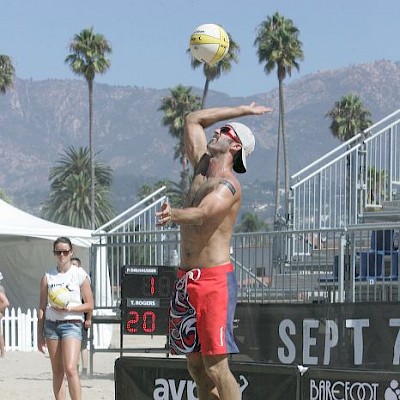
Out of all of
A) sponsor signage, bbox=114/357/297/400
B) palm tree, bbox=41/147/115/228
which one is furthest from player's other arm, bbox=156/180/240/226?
palm tree, bbox=41/147/115/228

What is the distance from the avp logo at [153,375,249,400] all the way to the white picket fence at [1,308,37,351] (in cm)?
1427

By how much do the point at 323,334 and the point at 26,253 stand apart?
48.6 ft

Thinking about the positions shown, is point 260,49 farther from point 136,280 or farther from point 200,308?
point 200,308

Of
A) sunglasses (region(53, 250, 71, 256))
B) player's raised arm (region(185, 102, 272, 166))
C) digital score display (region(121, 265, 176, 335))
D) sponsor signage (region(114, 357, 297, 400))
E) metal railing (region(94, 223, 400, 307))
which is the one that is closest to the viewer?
player's raised arm (region(185, 102, 272, 166))

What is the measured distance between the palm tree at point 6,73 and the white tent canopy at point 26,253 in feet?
119

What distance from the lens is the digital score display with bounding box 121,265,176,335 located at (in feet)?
44.4

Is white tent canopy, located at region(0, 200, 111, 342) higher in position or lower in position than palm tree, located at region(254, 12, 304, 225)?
lower

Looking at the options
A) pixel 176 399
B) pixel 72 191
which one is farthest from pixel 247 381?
pixel 72 191

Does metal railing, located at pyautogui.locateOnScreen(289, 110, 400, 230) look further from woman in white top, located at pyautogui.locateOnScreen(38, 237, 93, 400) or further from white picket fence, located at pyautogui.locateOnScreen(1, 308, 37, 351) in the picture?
white picket fence, located at pyautogui.locateOnScreen(1, 308, 37, 351)

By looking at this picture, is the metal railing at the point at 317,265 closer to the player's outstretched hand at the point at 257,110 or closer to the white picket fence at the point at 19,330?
the player's outstretched hand at the point at 257,110

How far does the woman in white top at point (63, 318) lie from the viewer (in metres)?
10.0

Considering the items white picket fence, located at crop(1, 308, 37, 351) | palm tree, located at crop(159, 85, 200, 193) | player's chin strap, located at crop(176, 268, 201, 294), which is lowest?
white picket fence, located at crop(1, 308, 37, 351)

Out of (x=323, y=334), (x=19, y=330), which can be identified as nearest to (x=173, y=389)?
(x=323, y=334)

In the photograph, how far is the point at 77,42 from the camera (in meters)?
60.4
